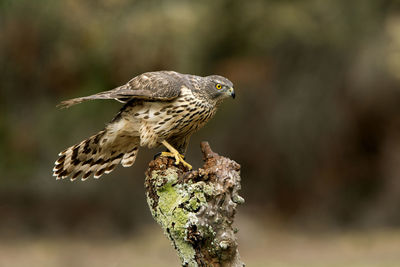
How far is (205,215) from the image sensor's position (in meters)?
3.70

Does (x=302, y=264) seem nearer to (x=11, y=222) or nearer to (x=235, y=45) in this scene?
(x=235, y=45)

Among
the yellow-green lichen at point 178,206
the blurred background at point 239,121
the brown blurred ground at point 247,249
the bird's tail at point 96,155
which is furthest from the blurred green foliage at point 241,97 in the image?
the yellow-green lichen at point 178,206

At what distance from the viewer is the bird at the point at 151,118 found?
14.5ft

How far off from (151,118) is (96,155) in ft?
2.01

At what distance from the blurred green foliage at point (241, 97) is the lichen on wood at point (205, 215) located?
6.82 m

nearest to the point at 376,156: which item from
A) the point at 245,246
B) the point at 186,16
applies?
the point at 245,246

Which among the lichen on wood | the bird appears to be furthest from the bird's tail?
the lichen on wood

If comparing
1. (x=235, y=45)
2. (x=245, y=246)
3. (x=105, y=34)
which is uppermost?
(x=235, y=45)

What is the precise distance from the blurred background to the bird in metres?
5.83

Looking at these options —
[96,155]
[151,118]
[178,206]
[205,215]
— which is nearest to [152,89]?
[151,118]

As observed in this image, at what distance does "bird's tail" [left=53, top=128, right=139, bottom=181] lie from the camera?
462 centimetres

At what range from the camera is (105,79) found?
10758 mm

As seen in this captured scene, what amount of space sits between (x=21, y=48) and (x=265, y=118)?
529 cm

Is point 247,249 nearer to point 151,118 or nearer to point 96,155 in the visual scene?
point 96,155
